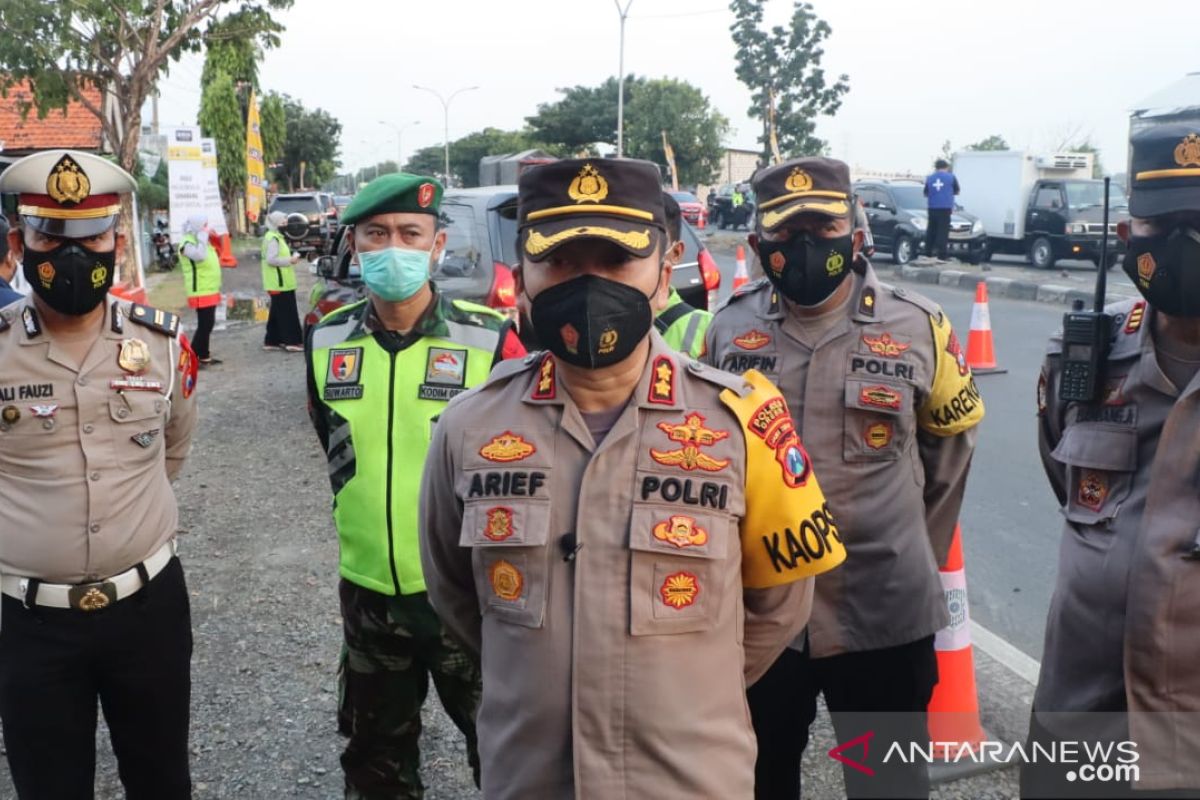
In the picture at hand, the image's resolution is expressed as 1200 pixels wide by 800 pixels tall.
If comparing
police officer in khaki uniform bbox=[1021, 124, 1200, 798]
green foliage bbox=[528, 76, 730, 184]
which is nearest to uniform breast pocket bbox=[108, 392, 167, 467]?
police officer in khaki uniform bbox=[1021, 124, 1200, 798]

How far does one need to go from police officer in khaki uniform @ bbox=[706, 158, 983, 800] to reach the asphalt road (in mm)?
2027

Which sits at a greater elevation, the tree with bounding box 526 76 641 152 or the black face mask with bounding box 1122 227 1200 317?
the tree with bounding box 526 76 641 152

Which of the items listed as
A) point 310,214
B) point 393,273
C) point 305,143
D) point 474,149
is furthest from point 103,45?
point 474,149

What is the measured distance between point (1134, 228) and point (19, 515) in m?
2.81

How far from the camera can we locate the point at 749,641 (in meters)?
2.13

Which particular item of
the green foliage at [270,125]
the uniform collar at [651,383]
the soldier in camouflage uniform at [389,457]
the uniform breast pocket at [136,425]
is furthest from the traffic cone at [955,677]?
the green foliage at [270,125]

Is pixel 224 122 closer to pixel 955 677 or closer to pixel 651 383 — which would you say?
pixel 955 677

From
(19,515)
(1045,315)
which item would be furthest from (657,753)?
(1045,315)

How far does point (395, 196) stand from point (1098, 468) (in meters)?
2.01

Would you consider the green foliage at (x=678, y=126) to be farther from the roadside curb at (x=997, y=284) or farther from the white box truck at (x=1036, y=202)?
the roadside curb at (x=997, y=284)

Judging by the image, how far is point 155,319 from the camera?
309 centimetres

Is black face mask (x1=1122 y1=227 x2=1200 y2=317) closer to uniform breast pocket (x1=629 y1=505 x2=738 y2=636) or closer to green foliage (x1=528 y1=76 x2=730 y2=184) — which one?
uniform breast pocket (x1=629 y1=505 x2=738 y2=636)

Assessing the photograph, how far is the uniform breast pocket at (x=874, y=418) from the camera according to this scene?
2.81 meters

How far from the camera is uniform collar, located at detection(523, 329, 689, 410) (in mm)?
1978
